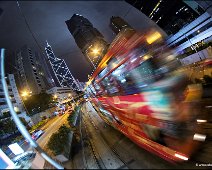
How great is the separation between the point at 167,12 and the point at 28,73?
82.4m

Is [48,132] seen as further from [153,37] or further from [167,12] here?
[167,12]

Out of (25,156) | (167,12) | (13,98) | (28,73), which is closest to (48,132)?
(25,156)

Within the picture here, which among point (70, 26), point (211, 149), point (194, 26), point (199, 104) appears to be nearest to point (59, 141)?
point (211, 149)

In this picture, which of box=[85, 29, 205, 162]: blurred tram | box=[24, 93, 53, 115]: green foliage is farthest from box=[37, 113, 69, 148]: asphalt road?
box=[24, 93, 53, 115]: green foliage

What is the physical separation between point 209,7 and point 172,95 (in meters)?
25.5

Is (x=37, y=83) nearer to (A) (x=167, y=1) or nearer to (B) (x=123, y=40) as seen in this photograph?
(A) (x=167, y=1)

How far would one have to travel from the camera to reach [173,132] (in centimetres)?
654

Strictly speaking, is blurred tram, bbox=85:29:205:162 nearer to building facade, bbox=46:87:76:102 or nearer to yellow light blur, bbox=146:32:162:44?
yellow light blur, bbox=146:32:162:44

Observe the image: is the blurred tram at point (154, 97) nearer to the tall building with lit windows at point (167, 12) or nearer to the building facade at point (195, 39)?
the building facade at point (195, 39)

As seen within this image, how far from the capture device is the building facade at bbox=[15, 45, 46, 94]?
100 metres

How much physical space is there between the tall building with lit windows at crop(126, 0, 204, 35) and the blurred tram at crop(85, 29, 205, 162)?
60420 mm

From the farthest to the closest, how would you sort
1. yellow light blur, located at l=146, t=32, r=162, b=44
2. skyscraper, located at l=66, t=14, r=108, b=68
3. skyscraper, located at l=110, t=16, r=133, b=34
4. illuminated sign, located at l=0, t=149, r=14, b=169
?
1. skyscraper, located at l=66, t=14, r=108, b=68
2. skyscraper, located at l=110, t=16, r=133, b=34
3. illuminated sign, located at l=0, t=149, r=14, b=169
4. yellow light blur, located at l=146, t=32, r=162, b=44

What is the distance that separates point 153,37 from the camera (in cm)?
767

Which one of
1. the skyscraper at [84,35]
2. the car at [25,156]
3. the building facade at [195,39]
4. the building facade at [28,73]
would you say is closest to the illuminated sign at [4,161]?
the car at [25,156]
